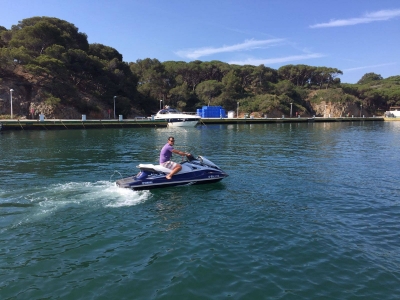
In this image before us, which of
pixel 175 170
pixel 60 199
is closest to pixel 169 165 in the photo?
pixel 175 170

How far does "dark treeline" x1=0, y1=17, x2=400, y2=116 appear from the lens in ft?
231

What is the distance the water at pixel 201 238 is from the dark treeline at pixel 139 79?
60.4m

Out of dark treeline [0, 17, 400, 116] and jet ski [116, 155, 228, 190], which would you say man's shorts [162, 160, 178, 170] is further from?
dark treeline [0, 17, 400, 116]

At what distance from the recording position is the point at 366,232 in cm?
1012

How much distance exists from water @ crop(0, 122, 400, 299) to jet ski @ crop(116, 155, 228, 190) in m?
0.39

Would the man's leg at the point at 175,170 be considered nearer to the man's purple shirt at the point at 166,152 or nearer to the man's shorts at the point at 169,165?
the man's shorts at the point at 169,165

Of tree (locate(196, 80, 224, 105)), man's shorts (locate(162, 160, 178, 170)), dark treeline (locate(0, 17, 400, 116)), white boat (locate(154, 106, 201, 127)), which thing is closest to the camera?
man's shorts (locate(162, 160, 178, 170))

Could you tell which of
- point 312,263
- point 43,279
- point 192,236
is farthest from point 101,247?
point 312,263

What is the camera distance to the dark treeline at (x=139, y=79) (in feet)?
231

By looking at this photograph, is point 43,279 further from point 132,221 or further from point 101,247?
point 132,221

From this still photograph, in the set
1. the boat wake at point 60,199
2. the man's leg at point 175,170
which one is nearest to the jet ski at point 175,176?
the man's leg at point 175,170

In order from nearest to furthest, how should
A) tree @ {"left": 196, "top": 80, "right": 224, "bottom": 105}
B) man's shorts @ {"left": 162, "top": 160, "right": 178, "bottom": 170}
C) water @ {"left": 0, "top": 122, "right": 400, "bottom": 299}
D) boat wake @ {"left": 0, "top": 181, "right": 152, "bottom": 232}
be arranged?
water @ {"left": 0, "top": 122, "right": 400, "bottom": 299}, boat wake @ {"left": 0, "top": 181, "right": 152, "bottom": 232}, man's shorts @ {"left": 162, "top": 160, "right": 178, "bottom": 170}, tree @ {"left": 196, "top": 80, "right": 224, "bottom": 105}

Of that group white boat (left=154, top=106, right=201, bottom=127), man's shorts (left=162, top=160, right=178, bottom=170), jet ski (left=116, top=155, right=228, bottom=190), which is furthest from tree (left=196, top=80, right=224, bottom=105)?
man's shorts (left=162, top=160, right=178, bottom=170)

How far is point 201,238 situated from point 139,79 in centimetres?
10035
